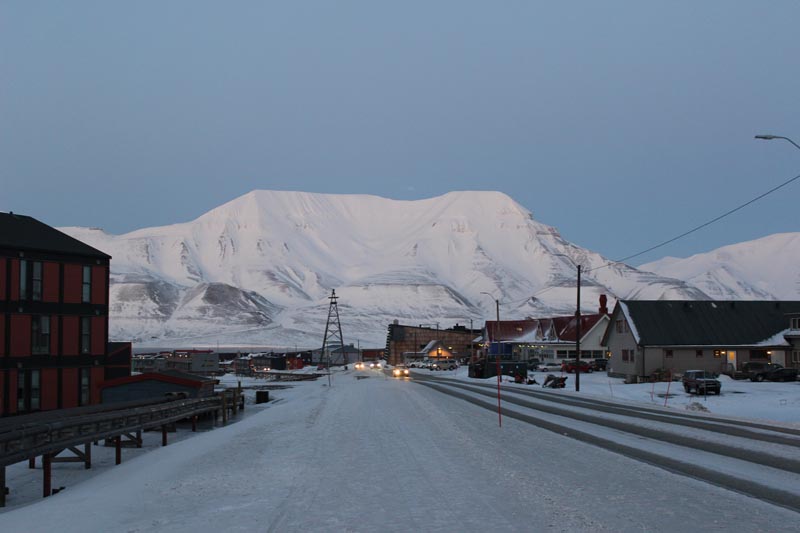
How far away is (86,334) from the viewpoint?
148 ft

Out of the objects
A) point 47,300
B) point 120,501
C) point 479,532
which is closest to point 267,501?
point 120,501

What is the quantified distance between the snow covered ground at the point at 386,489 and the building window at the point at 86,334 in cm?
1760

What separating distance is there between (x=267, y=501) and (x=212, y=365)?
321 ft

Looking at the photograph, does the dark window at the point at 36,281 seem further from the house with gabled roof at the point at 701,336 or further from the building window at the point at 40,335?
the house with gabled roof at the point at 701,336

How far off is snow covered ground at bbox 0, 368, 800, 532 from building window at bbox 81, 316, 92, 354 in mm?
17605

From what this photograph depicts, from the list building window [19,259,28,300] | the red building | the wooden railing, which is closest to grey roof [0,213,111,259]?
the red building

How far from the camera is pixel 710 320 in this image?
7038 cm

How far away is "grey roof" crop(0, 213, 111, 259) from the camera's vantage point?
135ft

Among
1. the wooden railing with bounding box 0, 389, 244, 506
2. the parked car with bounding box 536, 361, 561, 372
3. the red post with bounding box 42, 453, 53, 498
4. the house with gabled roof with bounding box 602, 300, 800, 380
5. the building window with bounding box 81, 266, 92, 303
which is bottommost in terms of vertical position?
the parked car with bounding box 536, 361, 561, 372

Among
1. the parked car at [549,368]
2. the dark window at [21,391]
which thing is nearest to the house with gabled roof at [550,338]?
the parked car at [549,368]

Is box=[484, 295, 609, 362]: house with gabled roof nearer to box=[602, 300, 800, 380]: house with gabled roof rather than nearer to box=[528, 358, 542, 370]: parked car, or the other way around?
box=[528, 358, 542, 370]: parked car

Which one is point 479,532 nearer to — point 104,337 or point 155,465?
point 155,465

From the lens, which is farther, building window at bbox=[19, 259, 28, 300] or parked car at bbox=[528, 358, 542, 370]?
parked car at bbox=[528, 358, 542, 370]

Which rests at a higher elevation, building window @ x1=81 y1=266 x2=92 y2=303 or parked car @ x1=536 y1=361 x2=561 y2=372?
building window @ x1=81 y1=266 x2=92 y2=303
